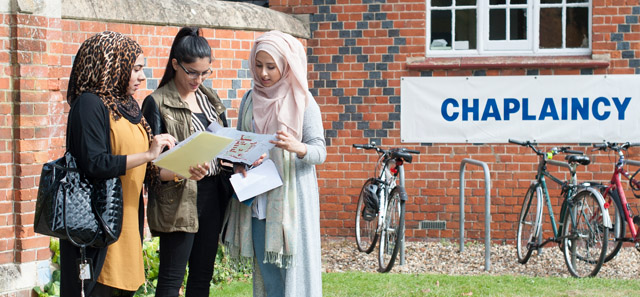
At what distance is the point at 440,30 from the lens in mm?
8977

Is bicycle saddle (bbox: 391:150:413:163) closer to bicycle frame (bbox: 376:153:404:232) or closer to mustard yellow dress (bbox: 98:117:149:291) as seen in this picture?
bicycle frame (bbox: 376:153:404:232)

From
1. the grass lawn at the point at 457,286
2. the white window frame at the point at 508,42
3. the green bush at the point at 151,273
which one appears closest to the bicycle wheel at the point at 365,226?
the grass lawn at the point at 457,286

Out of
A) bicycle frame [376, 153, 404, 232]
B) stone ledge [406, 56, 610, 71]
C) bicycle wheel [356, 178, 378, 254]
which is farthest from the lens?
stone ledge [406, 56, 610, 71]

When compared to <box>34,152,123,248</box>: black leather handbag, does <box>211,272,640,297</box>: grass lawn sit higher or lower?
lower

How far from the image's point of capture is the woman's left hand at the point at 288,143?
4.00 metres

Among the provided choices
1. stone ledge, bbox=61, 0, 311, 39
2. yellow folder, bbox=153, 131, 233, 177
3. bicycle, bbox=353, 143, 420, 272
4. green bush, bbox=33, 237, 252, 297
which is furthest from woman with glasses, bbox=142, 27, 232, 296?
bicycle, bbox=353, 143, 420, 272

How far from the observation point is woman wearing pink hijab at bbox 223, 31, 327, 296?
4.14 metres

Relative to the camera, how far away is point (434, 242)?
896cm

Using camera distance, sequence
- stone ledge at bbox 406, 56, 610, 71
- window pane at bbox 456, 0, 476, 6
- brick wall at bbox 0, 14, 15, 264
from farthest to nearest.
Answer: window pane at bbox 456, 0, 476, 6 < stone ledge at bbox 406, 56, 610, 71 < brick wall at bbox 0, 14, 15, 264

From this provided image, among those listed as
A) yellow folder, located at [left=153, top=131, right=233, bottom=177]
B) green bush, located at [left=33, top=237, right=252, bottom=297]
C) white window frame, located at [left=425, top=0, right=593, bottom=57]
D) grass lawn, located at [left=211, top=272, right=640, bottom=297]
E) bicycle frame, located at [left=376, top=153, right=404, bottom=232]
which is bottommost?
grass lawn, located at [left=211, top=272, right=640, bottom=297]

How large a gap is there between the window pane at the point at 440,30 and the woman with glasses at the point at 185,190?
495 cm

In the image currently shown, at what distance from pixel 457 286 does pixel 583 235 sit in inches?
55.6

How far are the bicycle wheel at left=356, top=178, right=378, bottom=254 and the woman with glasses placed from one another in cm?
376

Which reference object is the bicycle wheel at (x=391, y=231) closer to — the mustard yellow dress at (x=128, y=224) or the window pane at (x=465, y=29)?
the window pane at (x=465, y=29)
